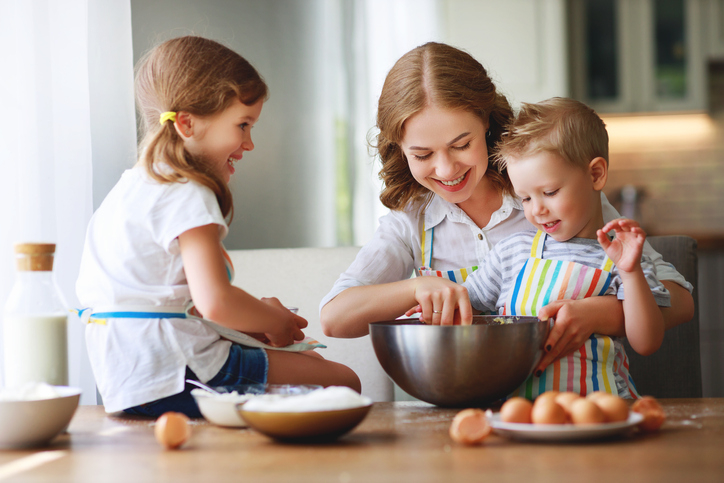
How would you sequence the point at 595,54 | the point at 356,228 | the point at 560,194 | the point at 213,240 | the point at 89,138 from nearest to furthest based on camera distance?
the point at 213,240 → the point at 560,194 → the point at 89,138 → the point at 356,228 → the point at 595,54

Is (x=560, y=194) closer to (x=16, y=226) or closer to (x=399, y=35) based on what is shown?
(x=16, y=226)

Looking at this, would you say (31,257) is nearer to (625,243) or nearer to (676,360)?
(625,243)

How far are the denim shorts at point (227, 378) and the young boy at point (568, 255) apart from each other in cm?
33

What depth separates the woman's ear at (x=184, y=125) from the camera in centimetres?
122

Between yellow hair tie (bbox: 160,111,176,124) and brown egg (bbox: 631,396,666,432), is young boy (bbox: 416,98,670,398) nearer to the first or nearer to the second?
brown egg (bbox: 631,396,666,432)

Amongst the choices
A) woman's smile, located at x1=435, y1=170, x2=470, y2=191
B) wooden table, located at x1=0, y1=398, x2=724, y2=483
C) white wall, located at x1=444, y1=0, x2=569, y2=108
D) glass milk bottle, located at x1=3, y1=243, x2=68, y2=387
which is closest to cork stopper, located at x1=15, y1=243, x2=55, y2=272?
glass milk bottle, located at x1=3, y1=243, x2=68, y2=387

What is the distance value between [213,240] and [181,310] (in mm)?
145

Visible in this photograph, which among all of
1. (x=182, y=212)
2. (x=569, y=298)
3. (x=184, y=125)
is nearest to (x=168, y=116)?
(x=184, y=125)

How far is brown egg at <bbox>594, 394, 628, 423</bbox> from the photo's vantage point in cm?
73

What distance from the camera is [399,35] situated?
303cm

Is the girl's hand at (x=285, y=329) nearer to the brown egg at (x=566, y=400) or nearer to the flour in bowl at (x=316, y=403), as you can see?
the flour in bowl at (x=316, y=403)

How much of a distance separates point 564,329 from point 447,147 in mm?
453

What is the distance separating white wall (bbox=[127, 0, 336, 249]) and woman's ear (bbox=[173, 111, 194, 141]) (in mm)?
1803

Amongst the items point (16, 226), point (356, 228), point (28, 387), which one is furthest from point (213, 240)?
point (356, 228)
